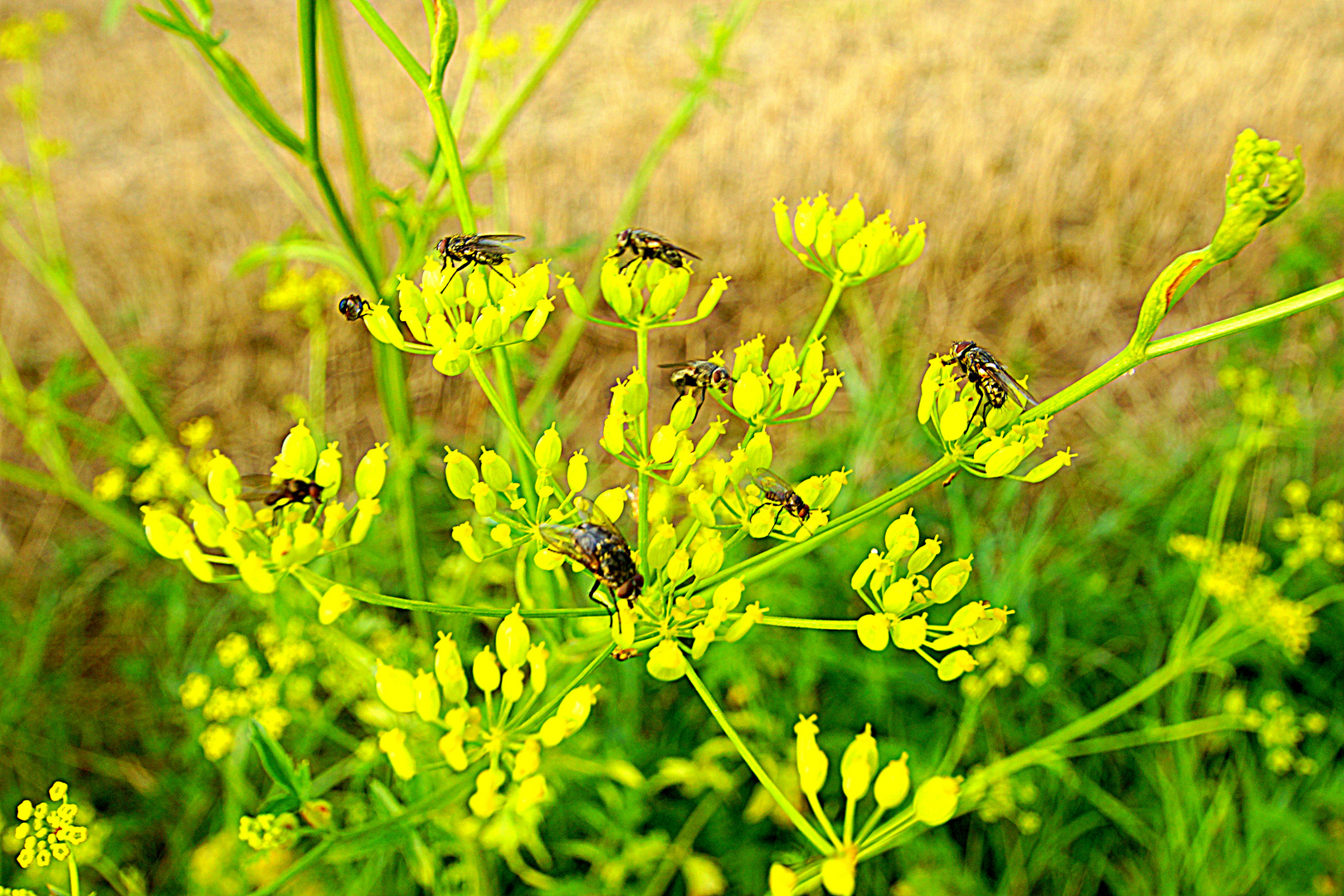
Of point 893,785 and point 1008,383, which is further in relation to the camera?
point 1008,383

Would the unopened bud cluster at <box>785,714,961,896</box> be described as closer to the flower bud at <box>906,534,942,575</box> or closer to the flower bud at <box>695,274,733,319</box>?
the flower bud at <box>906,534,942,575</box>

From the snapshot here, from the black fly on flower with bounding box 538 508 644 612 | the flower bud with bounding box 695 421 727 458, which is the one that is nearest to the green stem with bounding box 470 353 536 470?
the black fly on flower with bounding box 538 508 644 612

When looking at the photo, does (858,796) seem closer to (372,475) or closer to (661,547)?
(661,547)

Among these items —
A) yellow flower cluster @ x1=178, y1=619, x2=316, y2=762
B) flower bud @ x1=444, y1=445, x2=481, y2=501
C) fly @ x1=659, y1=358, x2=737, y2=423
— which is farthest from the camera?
yellow flower cluster @ x1=178, y1=619, x2=316, y2=762

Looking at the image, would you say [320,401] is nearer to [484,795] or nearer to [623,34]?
Answer: [484,795]

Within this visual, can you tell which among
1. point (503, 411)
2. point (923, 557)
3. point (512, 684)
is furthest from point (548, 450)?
point (923, 557)

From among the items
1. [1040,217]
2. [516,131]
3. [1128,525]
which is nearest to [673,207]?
[516,131]
